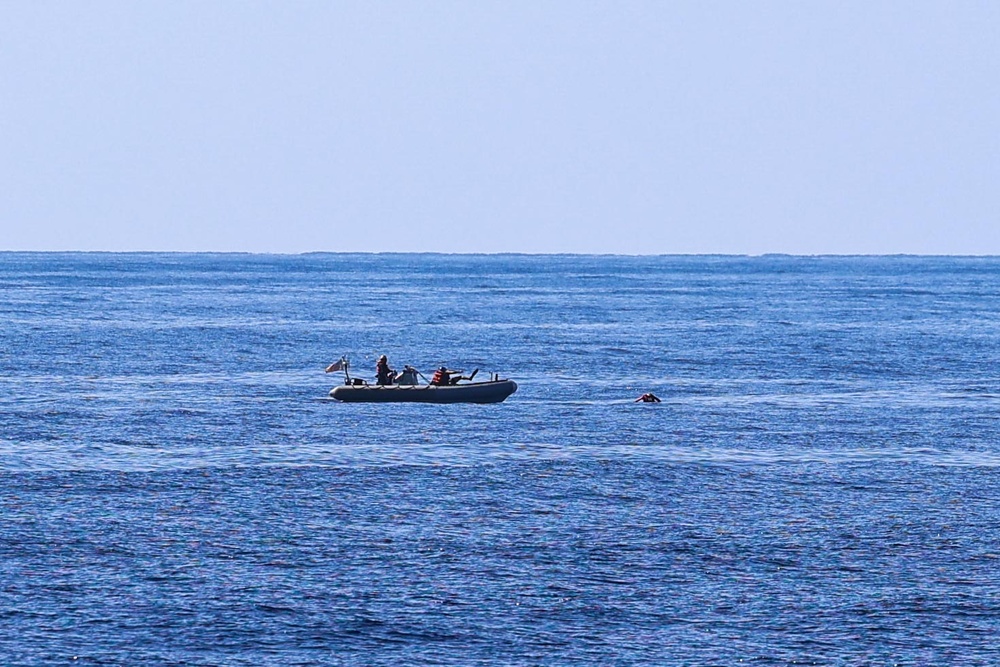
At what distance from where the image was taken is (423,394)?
238ft

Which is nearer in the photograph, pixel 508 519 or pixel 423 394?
pixel 508 519

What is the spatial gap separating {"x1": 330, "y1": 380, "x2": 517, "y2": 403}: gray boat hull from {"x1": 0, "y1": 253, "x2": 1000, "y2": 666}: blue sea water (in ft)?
2.37

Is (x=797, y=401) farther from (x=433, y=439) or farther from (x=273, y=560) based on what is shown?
(x=273, y=560)

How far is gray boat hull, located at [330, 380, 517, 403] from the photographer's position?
72062 millimetres

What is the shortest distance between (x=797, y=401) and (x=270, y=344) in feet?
158

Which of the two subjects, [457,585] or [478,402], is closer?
[457,585]

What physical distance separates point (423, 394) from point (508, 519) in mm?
30526

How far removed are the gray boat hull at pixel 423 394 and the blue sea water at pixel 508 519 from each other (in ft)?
2.37

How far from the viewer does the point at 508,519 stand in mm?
42438

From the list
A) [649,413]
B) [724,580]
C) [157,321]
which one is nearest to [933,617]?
[724,580]

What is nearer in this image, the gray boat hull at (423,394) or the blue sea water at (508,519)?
the blue sea water at (508,519)

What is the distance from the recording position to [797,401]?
73312 millimetres

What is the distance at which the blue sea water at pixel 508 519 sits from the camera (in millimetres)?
31328

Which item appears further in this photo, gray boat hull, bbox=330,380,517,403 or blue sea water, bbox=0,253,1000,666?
gray boat hull, bbox=330,380,517,403
